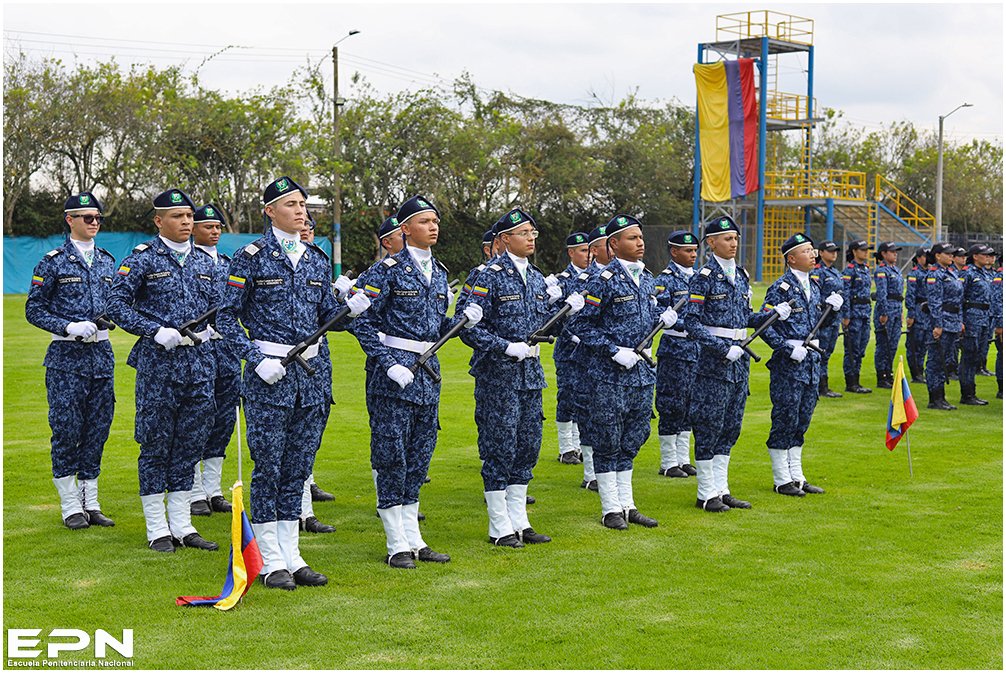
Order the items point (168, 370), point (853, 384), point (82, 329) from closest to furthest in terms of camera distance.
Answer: point (168, 370), point (82, 329), point (853, 384)

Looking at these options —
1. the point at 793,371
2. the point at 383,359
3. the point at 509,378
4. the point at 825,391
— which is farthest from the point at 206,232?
the point at 825,391

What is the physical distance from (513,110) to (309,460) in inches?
1447

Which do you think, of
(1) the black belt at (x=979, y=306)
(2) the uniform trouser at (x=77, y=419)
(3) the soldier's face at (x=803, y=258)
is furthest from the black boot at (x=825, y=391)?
(2) the uniform trouser at (x=77, y=419)

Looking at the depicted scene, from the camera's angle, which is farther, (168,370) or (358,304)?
(168,370)

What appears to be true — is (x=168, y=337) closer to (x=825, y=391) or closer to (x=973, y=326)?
(x=825, y=391)

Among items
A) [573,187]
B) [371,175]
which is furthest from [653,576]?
[573,187]

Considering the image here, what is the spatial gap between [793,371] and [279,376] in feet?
14.4

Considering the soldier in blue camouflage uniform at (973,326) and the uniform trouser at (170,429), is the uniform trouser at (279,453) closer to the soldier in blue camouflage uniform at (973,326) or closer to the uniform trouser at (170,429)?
the uniform trouser at (170,429)

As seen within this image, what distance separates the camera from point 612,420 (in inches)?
283

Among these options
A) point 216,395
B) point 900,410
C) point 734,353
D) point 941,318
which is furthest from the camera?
point 941,318

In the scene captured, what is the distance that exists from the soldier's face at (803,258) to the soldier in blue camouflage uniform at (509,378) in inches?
102

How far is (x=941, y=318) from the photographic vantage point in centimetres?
1292

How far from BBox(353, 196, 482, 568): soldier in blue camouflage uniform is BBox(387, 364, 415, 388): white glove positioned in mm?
96

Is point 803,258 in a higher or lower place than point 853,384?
higher
